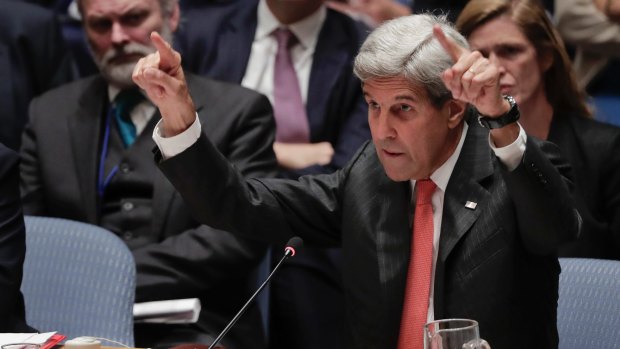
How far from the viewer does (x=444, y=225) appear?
247 centimetres

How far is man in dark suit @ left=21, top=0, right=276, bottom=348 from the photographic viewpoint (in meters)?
3.23

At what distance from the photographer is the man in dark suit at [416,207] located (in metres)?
2.38

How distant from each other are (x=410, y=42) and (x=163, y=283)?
117cm

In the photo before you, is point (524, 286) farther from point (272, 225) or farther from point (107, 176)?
point (107, 176)

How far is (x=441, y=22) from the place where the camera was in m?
2.56

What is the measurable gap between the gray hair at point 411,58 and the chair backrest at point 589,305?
1.81 feet

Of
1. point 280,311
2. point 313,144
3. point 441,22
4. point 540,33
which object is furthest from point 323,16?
point 441,22

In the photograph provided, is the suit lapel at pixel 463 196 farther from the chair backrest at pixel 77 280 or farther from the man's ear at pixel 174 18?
the man's ear at pixel 174 18

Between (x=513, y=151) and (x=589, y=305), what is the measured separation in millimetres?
586

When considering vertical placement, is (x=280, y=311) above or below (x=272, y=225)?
below

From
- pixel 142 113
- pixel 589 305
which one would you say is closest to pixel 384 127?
pixel 589 305

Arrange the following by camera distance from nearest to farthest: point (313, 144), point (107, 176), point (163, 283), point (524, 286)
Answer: point (524, 286)
point (163, 283)
point (107, 176)
point (313, 144)

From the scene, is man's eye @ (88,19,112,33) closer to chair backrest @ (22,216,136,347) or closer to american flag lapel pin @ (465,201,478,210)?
chair backrest @ (22,216,136,347)

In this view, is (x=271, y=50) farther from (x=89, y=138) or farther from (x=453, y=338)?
(x=453, y=338)
